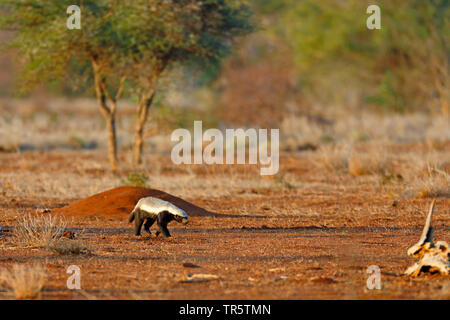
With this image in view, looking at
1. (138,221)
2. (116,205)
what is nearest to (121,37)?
(116,205)

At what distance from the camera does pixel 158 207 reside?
855 centimetres

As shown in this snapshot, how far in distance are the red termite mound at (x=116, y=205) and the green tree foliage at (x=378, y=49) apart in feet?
60.2

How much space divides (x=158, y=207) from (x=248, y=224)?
6.17 feet

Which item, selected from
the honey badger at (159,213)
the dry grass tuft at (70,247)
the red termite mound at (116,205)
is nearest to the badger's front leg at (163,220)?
the honey badger at (159,213)

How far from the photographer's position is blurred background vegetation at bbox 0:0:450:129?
2602 cm

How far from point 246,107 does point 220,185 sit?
11168 mm

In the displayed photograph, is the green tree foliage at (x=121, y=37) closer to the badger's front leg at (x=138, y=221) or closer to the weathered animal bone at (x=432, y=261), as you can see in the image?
the badger's front leg at (x=138, y=221)

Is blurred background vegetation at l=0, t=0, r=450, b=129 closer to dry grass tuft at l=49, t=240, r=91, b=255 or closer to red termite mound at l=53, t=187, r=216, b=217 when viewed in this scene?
red termite mound at l=53, t=187, r=216, b=217

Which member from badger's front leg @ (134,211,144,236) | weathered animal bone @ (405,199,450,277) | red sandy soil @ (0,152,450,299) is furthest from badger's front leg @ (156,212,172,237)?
weathered animal bone @ (405,199,450,277)

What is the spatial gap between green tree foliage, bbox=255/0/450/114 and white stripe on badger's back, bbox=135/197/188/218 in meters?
20.3

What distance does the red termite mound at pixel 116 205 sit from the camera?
10516mm

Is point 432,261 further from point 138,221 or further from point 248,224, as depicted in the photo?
point 248,224

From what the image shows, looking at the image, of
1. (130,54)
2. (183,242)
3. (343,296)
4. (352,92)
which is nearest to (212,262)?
(183,242)

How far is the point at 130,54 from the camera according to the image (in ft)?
50.9
